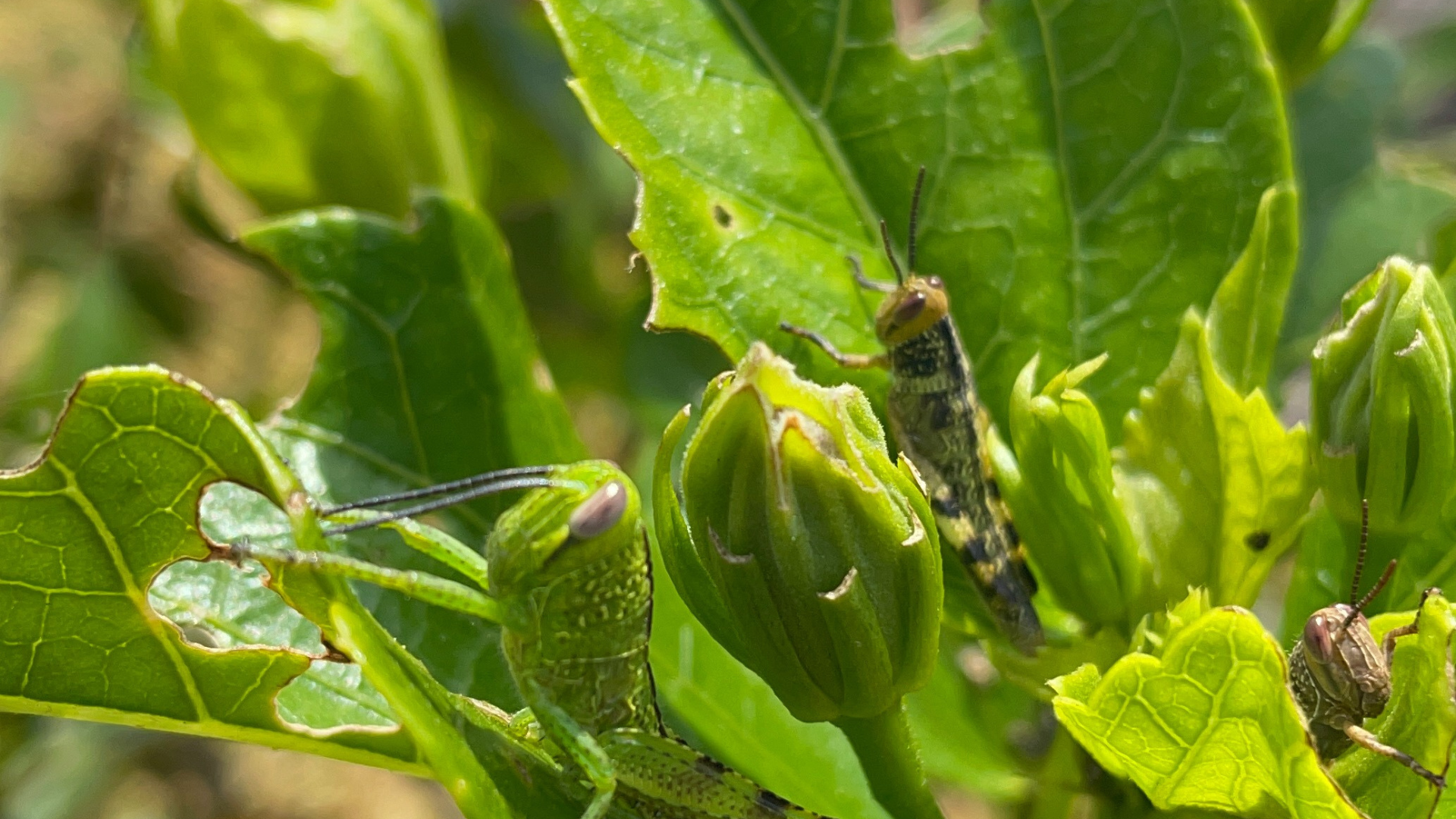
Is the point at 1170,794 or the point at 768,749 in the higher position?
the point at 1170,794

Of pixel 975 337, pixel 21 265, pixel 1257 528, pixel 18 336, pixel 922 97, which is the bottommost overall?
pixel 18 336

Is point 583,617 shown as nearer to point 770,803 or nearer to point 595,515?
point 595,515

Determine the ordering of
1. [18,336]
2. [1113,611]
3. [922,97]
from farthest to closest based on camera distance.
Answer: [18,336], [922,97], [1113,611]

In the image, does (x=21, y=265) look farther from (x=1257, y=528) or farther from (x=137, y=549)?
(x=1257, y=528)

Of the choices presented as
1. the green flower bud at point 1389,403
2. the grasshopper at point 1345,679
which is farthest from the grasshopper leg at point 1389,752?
the green flower bud at point 1389,403

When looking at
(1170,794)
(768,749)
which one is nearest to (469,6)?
(768,749)

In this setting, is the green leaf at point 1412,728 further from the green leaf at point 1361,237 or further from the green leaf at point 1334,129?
the green leaf at point 1334,129

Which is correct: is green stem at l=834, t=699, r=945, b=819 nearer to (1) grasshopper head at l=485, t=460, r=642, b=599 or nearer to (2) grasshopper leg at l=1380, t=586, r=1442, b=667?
(1) grasshopper head at l=485, t=460, r=642, b=599
